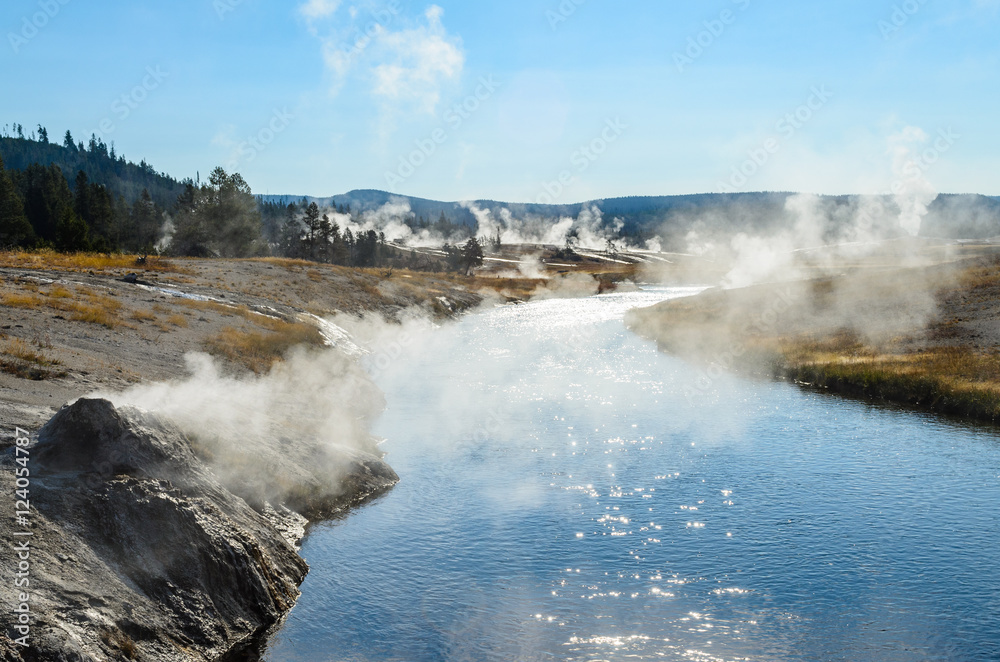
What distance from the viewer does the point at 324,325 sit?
5344 cm

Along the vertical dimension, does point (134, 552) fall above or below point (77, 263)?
below

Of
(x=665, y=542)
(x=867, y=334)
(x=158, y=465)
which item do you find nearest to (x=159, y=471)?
(x=158, y=465)

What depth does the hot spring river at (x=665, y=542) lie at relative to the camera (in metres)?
13.9

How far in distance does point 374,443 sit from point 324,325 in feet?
89.5

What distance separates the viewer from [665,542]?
735 inches

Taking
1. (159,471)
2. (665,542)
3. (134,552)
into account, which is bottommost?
(665,542)

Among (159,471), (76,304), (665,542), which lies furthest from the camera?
(76,304)

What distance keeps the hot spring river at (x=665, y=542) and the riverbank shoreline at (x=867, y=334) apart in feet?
14.1

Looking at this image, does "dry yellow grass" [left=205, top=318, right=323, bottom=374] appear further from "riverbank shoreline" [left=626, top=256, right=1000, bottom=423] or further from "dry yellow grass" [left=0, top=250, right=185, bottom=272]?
"riverbank shoreline" [left=626, top=256, right=1000, bottom=423]

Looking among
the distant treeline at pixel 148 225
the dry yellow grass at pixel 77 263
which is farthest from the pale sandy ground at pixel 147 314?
the distant treeline at pixel 148 225

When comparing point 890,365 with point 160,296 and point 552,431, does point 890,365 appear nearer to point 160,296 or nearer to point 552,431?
point 552,431

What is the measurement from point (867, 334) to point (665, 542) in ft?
127

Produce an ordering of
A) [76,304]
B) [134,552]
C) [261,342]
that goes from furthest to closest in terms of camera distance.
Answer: [261,342]
[76,304]
[134,552]

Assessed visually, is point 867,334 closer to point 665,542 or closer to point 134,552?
point 665,542
